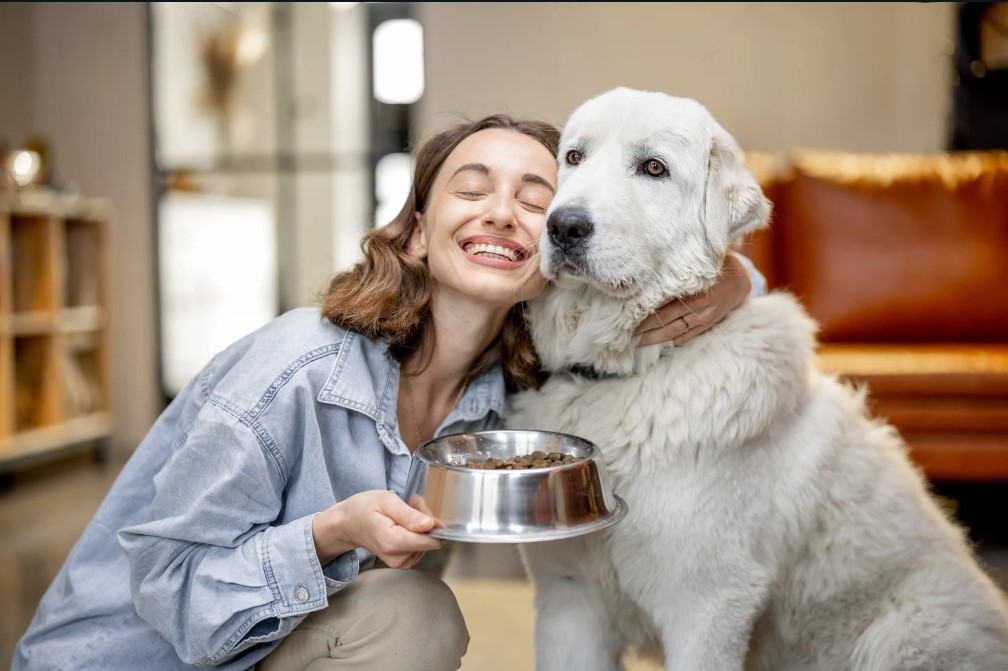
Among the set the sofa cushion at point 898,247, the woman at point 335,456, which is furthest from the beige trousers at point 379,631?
the sofa cushion at point 898,247

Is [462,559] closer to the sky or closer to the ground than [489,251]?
closer to the ground

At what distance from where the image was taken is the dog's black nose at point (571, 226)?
141cm

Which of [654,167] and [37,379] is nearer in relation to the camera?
[654,167]

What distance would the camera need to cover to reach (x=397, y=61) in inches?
214

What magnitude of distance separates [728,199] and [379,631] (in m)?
0.97

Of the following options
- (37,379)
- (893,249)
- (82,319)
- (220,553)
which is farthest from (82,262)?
(893,249)

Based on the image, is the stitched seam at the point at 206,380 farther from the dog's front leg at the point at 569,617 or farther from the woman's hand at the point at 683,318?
the woman's hand at the point at 683,318

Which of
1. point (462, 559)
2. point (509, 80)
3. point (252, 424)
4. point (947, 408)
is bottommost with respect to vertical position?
point (462, 559)

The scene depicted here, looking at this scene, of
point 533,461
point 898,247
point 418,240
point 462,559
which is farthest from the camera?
point 898,247

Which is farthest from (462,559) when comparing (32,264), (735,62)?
(735,62)

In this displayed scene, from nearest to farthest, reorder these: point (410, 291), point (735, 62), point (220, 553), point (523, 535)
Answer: point (523, 535) → point (220, 553) → point (410, 291) → point (735, 62)

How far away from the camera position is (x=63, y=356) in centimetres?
455

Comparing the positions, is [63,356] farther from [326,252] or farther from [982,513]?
[982,513]

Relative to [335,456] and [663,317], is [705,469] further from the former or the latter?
[335,456]
